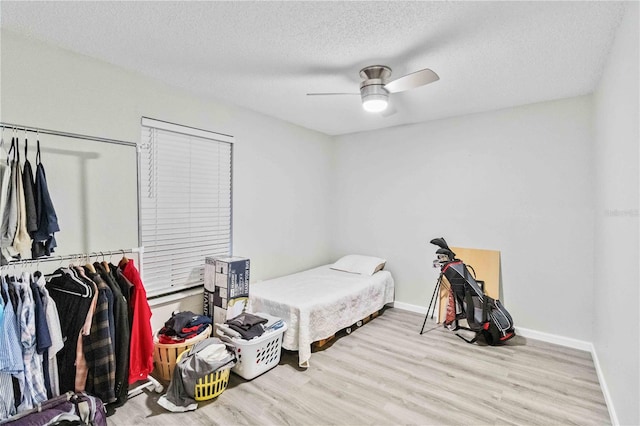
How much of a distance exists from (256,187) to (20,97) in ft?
7.02

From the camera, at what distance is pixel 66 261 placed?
7.43ft

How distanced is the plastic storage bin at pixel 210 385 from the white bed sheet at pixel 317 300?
668 millimetres

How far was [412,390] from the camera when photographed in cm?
247

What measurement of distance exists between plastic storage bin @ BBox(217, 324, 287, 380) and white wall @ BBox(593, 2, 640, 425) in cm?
232

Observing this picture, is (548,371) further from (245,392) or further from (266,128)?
(266,128)

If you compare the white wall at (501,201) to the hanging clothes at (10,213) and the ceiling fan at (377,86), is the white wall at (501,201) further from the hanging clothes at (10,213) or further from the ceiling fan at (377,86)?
the hanging clothes at (10,213)

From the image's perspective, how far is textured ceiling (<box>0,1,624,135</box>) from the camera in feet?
5.85

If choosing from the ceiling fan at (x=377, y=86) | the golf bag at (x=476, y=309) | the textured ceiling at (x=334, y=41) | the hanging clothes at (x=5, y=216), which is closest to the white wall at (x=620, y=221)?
the textured ceiling at (x=334, y=41)

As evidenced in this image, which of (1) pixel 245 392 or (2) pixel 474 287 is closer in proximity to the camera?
(1) pixel 245 392

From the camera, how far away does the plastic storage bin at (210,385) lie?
2264 millimetres

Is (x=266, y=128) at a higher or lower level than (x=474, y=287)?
higher

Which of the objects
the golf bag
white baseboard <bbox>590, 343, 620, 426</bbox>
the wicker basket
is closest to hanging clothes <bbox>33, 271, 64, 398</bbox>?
the wicker basket

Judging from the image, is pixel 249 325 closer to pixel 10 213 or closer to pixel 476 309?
pixel 10 213

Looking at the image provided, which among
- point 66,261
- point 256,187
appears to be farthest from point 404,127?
point 66,261
